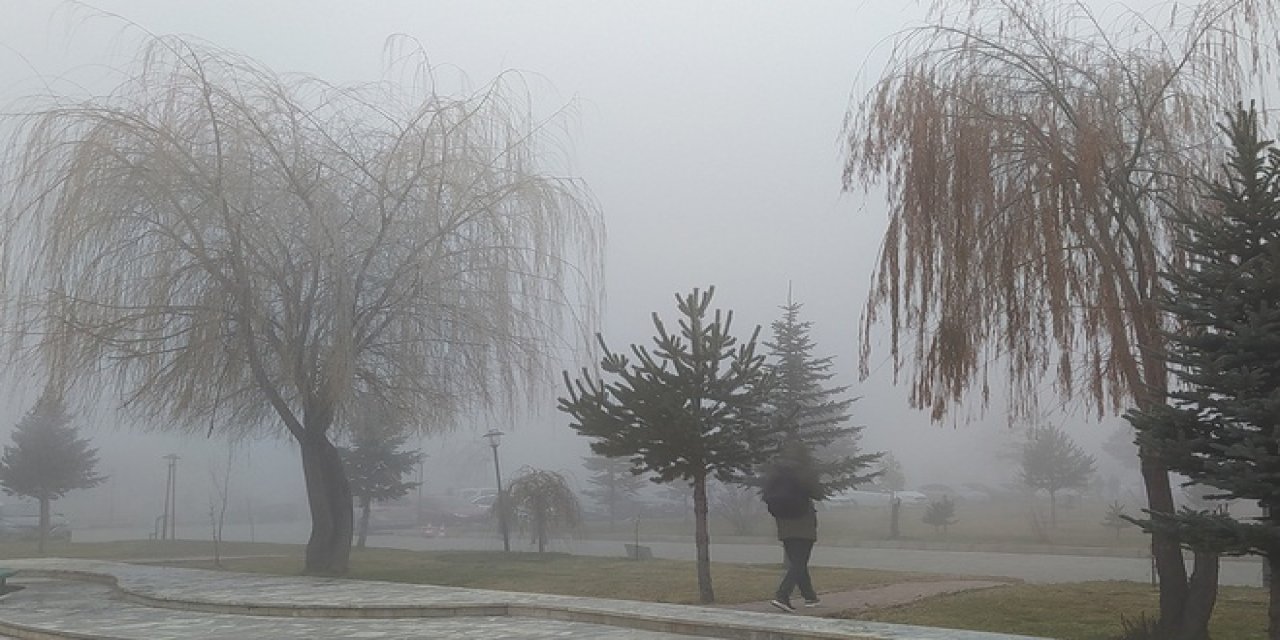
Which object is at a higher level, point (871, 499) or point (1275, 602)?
point (871, 499)

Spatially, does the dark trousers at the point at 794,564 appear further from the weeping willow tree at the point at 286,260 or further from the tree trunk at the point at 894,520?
the tree trunk at the point at 894,520

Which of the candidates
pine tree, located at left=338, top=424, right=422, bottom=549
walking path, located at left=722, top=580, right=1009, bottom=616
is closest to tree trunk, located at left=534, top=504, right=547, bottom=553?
pine tree, located at left=338, top=424, right=422, bottom=549

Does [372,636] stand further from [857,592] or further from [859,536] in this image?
[859,536]

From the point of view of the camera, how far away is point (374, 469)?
3216 centimetres

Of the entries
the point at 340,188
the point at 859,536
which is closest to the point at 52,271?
the point at 340,188

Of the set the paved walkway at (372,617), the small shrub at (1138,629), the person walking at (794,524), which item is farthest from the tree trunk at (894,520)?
the small shrub at (1138,629)

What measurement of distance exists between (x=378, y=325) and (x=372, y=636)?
8.60 m

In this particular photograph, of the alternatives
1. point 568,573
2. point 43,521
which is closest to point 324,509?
point 568,573

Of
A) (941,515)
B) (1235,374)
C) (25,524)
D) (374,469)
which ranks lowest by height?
(25,524)

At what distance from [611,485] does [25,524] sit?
2192cm

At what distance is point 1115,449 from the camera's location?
115ft

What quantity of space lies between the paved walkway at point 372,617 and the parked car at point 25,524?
84.5 feet

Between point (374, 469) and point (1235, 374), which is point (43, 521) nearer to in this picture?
point (374, 469)

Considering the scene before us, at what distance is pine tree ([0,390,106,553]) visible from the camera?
35.7 metres
